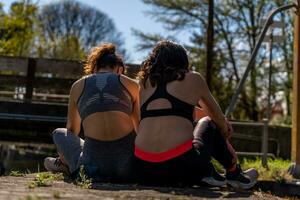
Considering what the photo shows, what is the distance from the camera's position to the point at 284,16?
27094 millimetres

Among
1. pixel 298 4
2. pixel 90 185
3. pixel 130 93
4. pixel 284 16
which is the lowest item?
pixel 90 185

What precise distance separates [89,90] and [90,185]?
0.97m

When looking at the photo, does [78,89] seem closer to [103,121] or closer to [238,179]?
[103,121]

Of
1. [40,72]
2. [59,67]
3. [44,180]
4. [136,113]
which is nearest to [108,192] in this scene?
[44,180]

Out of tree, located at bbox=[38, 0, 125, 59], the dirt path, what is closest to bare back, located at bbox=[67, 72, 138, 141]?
the dirt path

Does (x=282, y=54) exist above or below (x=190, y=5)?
below

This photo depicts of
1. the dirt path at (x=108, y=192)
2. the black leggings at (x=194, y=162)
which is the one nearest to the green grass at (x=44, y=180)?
the dirt path at (x=108, y=192)

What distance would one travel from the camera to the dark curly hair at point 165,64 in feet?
15.5

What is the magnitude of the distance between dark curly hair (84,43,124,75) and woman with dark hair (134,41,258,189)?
1.63 feet

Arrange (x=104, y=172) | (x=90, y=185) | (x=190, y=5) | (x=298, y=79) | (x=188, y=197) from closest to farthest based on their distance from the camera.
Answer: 1. (x=188, y=197)
2. (x=90, y=185)
3. (x=104, y=172)
4. (x=298, y=79)
5. (x=190, y=5)

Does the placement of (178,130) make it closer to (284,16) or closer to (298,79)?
(298,79)

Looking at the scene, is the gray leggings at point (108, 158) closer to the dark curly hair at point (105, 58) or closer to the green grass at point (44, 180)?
the green grass at point (44, 180)

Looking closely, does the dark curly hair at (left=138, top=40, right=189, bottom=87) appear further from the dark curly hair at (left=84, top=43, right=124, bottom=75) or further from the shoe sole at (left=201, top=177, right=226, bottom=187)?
the shoe sole at (left=201, top=177, right=226, bottom=187)

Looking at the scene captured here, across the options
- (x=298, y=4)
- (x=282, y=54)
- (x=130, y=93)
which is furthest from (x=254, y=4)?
(x=130, y=93)
